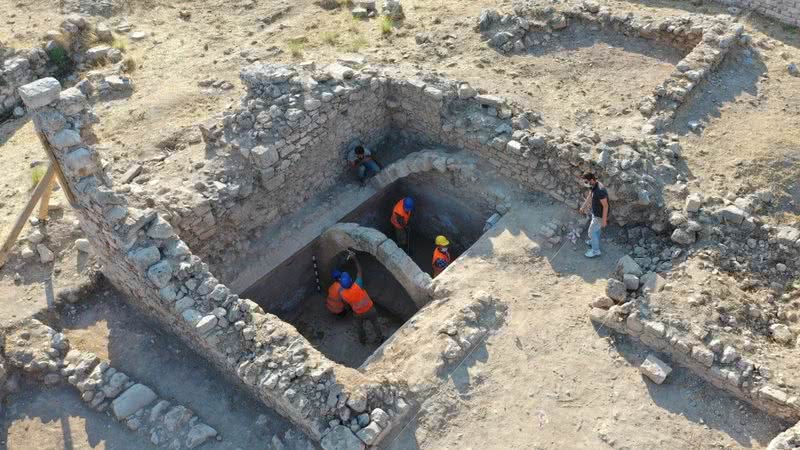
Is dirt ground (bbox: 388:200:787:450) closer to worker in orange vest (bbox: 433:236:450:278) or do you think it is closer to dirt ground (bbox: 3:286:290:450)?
worker in orange vest (bbox: 433:236:450:278)

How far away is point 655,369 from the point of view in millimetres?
7973

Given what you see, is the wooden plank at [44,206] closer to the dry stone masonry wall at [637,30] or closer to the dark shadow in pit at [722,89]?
the dry stone masonry wall at [637,30]

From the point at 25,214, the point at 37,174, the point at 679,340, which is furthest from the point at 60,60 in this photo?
the point at 679,340

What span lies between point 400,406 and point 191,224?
4.24m

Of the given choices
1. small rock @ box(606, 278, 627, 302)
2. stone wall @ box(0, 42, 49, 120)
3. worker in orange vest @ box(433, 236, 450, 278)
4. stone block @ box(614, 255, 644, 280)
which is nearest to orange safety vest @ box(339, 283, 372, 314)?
worker in orange vest @ box(433, 236, 450, 278)

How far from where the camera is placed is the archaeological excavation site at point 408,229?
25.4 feet

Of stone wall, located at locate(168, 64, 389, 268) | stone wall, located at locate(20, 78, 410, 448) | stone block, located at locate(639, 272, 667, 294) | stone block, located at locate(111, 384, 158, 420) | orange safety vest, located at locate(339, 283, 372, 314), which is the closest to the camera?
stone wall, located at locate(20, 78, 410, 448)

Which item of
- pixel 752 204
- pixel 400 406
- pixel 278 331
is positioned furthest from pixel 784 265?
pixel 278 331

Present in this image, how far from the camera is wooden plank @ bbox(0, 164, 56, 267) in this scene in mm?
8367

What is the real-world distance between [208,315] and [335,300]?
3050 mm

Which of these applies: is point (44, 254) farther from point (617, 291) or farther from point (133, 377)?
point (617, 291)

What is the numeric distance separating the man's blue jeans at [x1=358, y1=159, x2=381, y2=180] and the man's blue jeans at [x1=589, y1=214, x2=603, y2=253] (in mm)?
3990

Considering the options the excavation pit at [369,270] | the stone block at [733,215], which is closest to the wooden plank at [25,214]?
the excavation pit at [369,270]

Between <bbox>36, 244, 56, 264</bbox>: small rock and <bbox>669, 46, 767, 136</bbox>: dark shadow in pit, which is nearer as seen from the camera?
<bbox>36, 244, 56, 264</bbox>: small rock
